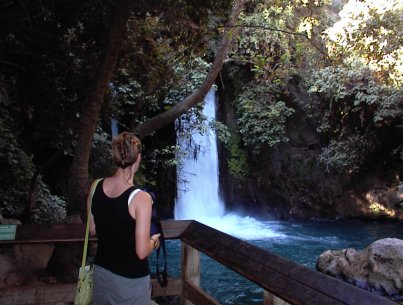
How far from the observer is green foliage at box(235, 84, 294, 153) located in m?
14.8

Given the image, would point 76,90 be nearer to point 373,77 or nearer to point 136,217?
point 136,217

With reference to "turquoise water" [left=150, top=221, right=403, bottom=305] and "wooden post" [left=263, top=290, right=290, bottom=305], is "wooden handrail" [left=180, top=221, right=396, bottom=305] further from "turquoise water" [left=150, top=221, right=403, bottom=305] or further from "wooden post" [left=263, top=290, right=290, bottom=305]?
"turquoise water" [left=150, top=221, right=403, bottom=305]

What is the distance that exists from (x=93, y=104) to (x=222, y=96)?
13.0 metres

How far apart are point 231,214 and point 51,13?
1228cm

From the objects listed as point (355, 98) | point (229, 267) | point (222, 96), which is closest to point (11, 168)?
point (229, 267)

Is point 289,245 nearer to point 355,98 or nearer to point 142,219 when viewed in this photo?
point 355,98

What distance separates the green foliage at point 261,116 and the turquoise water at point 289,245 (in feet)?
9.67

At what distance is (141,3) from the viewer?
4.28 metres

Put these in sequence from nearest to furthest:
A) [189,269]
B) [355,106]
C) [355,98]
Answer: [189,269] < [355,98] < [355,106]

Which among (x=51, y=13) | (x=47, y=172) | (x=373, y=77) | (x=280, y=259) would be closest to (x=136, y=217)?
(x=280, y=259)

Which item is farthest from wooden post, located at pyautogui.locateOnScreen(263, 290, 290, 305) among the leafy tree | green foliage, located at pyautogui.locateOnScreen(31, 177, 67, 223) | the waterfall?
the waterfall

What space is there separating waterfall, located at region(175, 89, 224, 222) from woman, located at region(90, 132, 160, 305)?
12854mm

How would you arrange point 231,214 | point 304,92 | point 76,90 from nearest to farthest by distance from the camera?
point 76,90
point 304,92
point 231,214

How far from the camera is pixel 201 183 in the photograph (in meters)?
16.0
